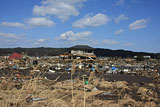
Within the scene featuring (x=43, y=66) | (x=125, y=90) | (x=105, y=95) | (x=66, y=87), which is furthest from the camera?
(x=125, y=90)

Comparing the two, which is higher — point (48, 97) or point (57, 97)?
point (48, 97)

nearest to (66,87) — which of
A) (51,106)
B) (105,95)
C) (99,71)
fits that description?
(105,95)

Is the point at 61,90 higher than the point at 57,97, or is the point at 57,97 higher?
the point at 57,97

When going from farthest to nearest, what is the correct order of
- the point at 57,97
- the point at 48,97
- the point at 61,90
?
1. the point at 61,90
2. the point at 57,97
3. the point at 48,97

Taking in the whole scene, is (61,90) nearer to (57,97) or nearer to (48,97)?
(57,97)

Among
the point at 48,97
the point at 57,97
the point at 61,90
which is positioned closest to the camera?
the point at 48,97

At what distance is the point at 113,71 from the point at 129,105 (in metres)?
12.5

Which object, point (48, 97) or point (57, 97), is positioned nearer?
point (48, 97)

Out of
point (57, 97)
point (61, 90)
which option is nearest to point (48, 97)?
point (57, 97)

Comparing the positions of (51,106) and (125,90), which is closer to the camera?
(51,106)

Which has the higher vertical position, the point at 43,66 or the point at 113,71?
the point at 43,66

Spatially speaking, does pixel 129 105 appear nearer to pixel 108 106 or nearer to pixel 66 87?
pixel 108 106

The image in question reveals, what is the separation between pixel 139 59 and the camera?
124 feet

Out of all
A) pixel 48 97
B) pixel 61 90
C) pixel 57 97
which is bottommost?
pixel 61 90
